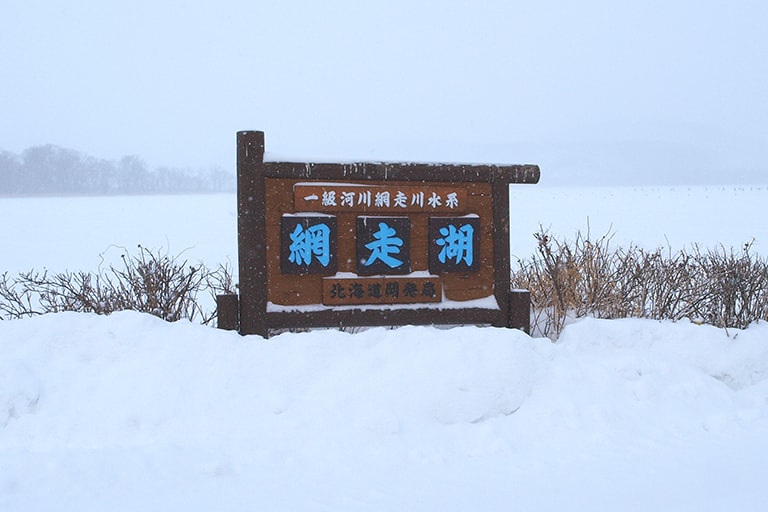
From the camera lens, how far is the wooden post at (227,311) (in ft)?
16.7

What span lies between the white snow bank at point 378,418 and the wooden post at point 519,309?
678 mm

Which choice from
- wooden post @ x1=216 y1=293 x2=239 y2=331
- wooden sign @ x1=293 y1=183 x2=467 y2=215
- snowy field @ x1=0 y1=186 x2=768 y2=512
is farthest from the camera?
wooden sign @ x1=293 y1=183 x2=467 y2=215

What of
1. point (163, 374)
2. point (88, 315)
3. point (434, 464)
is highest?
point (88, 315)

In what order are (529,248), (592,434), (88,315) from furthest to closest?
(529,248) → (88,315) → (592,434)

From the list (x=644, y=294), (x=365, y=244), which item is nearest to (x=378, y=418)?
(x=365, y=244)

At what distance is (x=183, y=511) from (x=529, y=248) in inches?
499

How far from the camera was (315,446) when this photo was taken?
3508 millimetres

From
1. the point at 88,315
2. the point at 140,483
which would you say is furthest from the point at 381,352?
the point at 88,315

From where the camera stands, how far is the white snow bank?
309 cm

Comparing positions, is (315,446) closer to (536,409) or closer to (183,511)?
(183,511)

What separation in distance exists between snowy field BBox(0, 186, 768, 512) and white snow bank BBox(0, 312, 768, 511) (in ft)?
0.04

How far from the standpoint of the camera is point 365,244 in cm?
528

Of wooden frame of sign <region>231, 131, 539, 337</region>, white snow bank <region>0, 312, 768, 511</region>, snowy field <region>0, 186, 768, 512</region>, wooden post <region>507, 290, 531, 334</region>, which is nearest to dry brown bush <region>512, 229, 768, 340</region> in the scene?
wooden post <region>507, 290, 531, 334</region>

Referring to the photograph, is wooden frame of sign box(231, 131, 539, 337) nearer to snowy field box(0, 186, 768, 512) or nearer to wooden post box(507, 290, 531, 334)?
wooden post box(507, 290, 531, 334)
